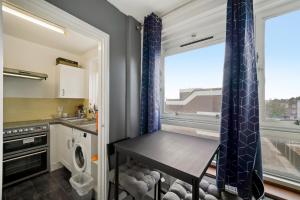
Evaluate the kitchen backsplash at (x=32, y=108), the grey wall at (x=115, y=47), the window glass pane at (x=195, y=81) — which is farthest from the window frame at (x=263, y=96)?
the kitchen backsplash at (x=32, y=108)

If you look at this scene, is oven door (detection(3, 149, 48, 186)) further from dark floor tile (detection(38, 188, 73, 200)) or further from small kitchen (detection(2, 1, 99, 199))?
dark floor tile (detection(38, 188, 73, 200))

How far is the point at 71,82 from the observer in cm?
264

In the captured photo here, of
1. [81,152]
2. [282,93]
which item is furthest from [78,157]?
[282,93]

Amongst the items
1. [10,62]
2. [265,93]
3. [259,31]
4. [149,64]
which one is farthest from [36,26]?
[265,93]

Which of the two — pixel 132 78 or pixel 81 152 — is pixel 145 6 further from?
pixel 81 152

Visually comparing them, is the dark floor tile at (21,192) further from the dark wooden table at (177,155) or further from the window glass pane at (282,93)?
the window glass pane at (282,93)

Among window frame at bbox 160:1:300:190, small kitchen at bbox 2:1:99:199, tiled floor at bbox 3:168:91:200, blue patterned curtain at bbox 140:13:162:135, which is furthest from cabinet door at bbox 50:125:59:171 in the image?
window frame at bbox 160:1:300:190

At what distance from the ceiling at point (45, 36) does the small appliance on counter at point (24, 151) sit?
4.99ft

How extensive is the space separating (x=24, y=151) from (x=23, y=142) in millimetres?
143

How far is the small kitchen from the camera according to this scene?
1.70 metres

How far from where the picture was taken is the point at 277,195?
903 millimetres

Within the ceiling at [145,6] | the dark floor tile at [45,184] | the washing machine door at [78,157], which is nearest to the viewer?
the ceiling at [145,6]

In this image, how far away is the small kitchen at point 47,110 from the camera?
1698mm

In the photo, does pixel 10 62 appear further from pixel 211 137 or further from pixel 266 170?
pixel 266 170
